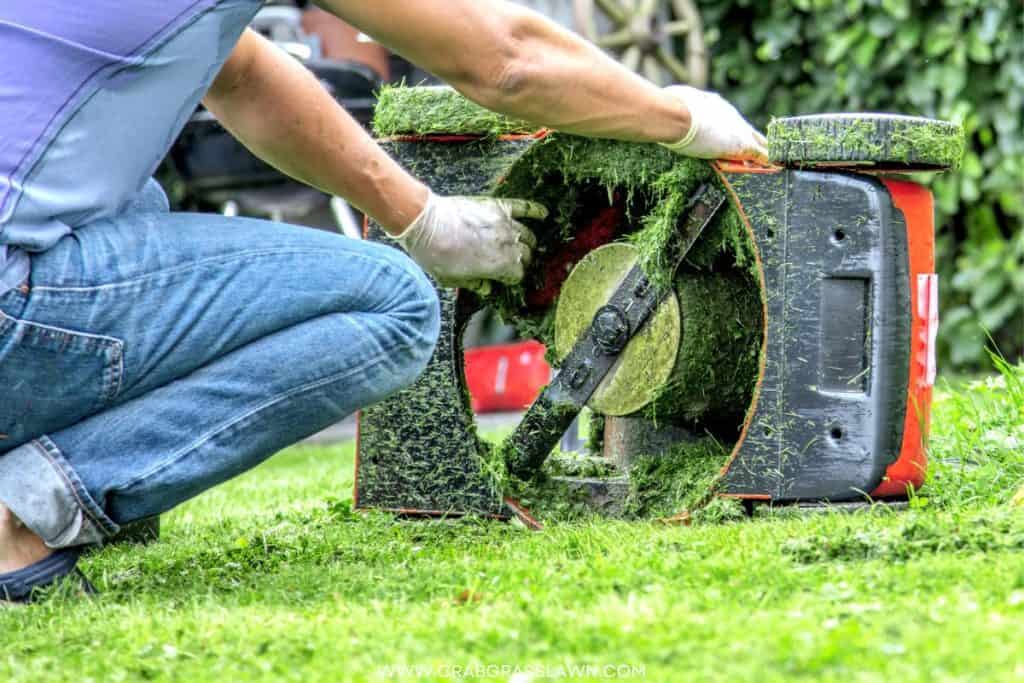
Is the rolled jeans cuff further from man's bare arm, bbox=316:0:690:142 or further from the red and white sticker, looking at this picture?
the red and white sticker

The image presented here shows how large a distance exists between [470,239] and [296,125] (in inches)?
13.0

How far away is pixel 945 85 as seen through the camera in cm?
466

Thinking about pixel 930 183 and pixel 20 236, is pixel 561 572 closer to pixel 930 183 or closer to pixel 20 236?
pixel 20 236

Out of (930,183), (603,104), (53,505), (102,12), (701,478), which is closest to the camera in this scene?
(102,12)

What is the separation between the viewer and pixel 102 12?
172 cm

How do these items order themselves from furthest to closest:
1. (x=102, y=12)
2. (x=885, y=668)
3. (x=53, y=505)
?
(x=53, y=505), (x=102, y=12), (x=885, y=668)

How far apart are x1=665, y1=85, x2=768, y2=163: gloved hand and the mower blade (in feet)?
0.28

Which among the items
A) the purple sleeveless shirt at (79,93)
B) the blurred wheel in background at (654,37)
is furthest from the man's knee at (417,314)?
the blurred wheel in background at (654,37)

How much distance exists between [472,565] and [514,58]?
2.29ft

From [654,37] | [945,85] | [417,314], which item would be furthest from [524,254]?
[654,37]

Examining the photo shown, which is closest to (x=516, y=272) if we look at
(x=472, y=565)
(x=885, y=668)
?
(x=472, y=565)

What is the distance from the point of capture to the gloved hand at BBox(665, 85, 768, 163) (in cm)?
205

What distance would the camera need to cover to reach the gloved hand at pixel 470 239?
2.23 meters

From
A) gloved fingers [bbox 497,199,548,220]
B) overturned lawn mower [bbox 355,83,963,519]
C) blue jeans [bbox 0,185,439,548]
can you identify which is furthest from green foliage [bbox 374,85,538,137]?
blue jeans [bbox 0,185,439,548]
